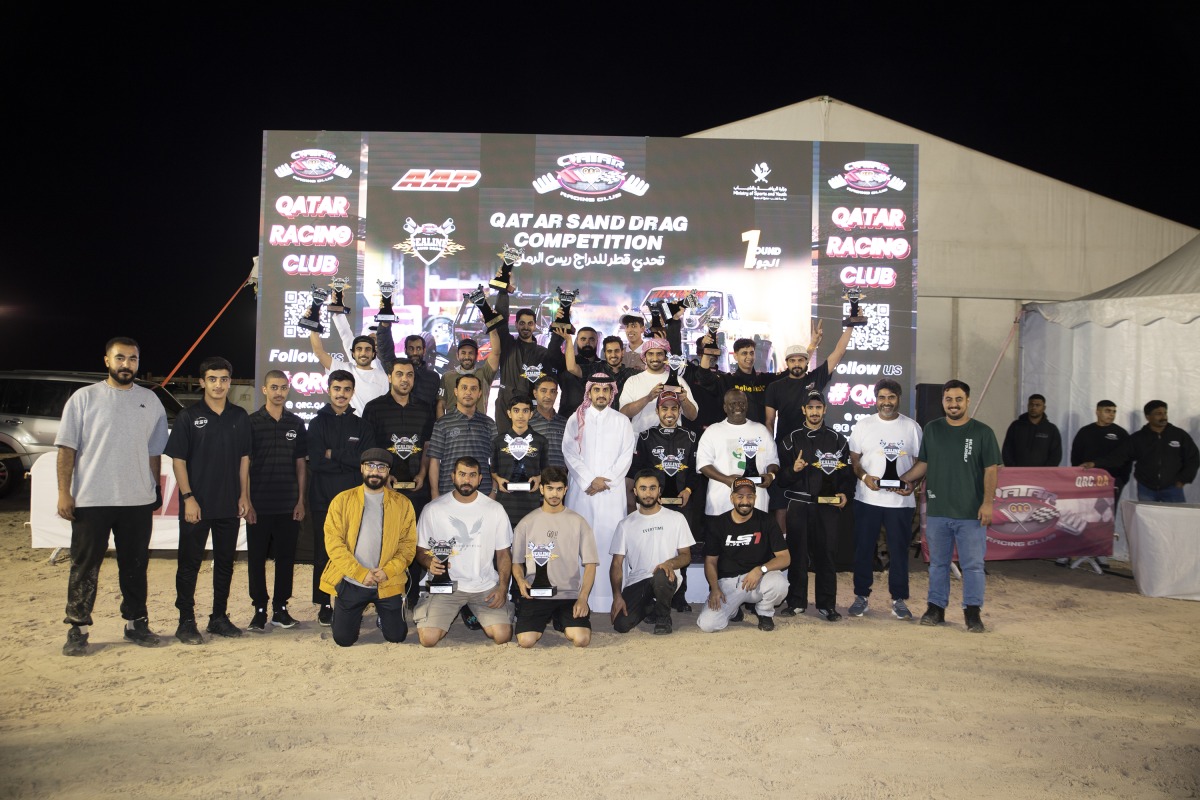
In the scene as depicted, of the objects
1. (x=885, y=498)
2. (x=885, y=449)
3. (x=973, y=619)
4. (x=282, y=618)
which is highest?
(x=885, y=449)

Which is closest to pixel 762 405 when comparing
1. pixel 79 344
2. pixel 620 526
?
pixel 620 526

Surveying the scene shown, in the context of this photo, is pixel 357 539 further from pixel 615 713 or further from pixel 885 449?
pixel 885 449

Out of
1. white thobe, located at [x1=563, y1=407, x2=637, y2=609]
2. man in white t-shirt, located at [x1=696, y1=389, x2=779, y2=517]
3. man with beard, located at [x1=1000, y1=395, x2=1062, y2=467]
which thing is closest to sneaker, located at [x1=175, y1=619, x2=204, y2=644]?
white thobe, located at [x1=563, y1=407, x2=637, y2=609]

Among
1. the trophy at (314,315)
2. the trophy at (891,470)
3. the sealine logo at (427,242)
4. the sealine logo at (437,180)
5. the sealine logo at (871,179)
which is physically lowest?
the trophy at (891,470)

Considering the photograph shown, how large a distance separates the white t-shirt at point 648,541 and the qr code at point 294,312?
504 cm

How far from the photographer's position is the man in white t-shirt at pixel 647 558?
6770mm

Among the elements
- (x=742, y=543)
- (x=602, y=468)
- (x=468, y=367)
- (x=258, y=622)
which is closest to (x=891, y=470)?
(x=742, y=543)

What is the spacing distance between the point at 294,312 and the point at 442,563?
5140 mm

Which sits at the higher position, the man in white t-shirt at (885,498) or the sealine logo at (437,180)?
the sealine logo at (437,180)

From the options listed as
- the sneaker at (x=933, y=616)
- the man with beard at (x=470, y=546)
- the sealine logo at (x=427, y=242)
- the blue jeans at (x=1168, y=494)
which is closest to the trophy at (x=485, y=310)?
the man with beard at (x=470, y=546)

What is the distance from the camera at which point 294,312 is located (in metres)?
10.4

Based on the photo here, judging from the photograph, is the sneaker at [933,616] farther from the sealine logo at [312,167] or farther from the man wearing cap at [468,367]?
the sealine logo at [312,167]

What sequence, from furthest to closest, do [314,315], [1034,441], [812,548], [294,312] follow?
[1034,441] < [294,312] < [314,315] < [812,548]

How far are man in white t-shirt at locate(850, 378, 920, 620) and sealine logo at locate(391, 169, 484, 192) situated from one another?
546cm
